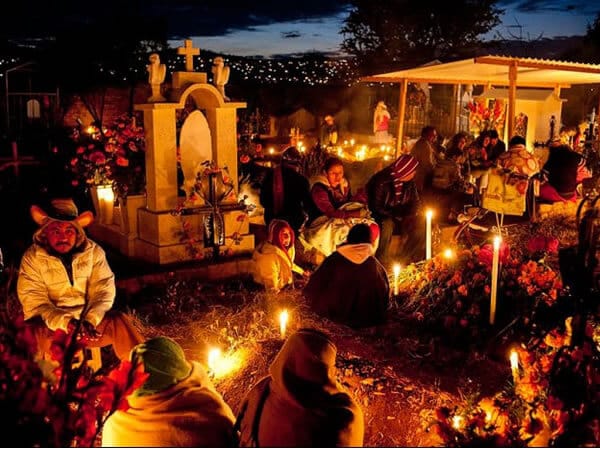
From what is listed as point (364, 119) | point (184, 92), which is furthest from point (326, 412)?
point (364, 119)

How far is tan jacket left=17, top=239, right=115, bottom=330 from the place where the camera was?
4.96 m

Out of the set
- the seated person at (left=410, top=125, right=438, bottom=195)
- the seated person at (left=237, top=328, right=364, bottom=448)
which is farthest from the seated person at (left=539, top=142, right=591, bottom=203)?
the seated person at (left=237, top=328, right=364, bottom=448)

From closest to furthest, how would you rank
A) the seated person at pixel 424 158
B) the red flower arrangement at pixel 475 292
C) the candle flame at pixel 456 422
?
the candle flame at pixel 456 422
the red flower arrangement at pixel 475 292
the seated person at pixel 424 158

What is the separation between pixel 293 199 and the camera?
355 inches

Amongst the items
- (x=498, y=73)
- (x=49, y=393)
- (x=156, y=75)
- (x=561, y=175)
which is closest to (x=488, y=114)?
(x=498, y=73)

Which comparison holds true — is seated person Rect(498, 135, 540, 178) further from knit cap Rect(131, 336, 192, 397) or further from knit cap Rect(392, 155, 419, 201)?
knit cap Rect(131, 336, 192, 397)

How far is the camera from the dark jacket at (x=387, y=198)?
8.55 m

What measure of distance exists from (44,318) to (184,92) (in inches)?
163

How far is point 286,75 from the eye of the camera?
3166 centimetres

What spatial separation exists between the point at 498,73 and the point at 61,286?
9.99 m

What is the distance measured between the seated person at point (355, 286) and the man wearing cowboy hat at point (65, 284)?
2.27 meters

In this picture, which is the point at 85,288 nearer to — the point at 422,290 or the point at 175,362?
the point at 175,362

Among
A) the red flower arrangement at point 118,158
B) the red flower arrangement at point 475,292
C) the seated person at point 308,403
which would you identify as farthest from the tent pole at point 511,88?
the seated person at point 308,403

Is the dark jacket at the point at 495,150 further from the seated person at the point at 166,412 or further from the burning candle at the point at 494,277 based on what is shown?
the seated person at the point at 166,412
